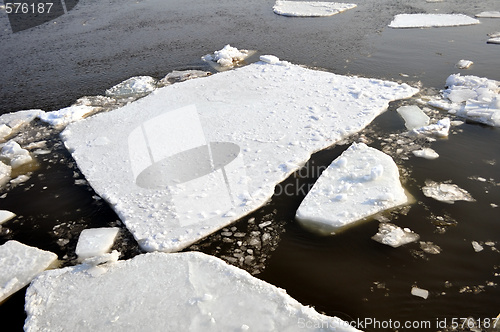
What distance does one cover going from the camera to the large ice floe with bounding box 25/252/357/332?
243 cm

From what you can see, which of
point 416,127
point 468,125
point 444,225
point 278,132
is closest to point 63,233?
point 278,132

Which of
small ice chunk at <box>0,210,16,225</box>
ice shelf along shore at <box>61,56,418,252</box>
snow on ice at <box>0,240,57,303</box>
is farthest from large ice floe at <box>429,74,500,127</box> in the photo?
small ice chunk at <box>0,210,16,225</box>

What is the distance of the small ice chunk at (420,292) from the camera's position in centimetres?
262

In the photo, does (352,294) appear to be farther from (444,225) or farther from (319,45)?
(319,45)

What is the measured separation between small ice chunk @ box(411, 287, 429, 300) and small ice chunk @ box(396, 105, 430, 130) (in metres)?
2.32

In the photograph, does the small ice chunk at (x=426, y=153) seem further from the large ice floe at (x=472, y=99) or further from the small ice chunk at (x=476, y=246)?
the small ice chunk at (x=476, y=246)

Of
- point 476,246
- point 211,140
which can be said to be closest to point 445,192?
point 476,246

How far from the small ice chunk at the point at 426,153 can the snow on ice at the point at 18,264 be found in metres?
3.45

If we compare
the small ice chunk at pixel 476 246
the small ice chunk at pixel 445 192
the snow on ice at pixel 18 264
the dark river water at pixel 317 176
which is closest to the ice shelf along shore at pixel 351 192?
the dark river water at pixel 317 176

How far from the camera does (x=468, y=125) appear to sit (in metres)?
4.53

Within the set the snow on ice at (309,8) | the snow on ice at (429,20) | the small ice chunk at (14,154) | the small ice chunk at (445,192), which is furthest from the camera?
the snow on ice at (309,8)

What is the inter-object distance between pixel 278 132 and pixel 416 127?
1556 millimetres

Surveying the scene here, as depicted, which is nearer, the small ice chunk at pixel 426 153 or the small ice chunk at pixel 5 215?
the small ice chunk at pixel 5 215

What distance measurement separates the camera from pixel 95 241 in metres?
3.19
